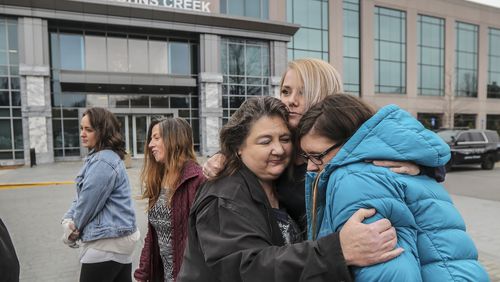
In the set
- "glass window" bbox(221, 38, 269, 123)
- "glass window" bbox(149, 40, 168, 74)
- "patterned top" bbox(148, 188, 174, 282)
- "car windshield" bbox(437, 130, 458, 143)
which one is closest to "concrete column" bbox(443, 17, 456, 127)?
"glass window" bbox(221, 38, 269, 123)

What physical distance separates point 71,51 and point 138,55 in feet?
Result: 13.2

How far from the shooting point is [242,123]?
1597 mm

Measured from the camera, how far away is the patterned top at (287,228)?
1595 millimetres

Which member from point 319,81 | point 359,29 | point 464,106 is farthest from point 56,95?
point 464,106

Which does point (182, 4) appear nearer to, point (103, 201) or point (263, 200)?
point (103, 201)

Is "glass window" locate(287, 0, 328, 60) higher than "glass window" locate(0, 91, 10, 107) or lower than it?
higher

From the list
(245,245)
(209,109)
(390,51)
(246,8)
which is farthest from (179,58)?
(245,245)

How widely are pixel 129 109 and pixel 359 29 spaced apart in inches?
877

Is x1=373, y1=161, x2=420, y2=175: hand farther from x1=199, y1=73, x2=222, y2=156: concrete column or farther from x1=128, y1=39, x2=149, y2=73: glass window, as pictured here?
x1=128, y1=39, x2=149, y2=73: glass window

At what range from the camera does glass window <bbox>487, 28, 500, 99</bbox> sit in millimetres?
40156

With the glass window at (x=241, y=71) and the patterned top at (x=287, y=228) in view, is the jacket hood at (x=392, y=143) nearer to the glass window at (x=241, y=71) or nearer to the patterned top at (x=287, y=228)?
the patterned top at (x=287, y=228)

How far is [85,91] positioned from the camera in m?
22.2

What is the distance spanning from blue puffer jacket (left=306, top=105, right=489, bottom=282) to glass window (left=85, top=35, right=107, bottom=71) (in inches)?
946

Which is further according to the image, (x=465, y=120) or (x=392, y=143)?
(x=465, y=120)
